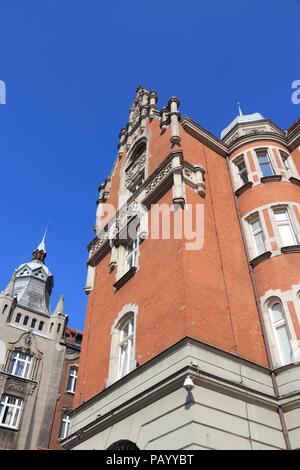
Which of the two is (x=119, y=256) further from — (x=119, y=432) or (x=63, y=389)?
(x=63, y=389)

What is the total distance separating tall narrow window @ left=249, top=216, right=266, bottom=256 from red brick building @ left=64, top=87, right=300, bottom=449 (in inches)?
1.9

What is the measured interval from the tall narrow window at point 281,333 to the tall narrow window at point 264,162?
6.86 meters

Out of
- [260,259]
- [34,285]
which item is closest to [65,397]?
[34,285]

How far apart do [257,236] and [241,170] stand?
4696 mm

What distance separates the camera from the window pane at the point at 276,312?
12.9 metres

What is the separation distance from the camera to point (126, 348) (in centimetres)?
1435

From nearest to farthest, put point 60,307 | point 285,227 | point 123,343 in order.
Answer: point 123,343 → point 285,227 → point 60,307

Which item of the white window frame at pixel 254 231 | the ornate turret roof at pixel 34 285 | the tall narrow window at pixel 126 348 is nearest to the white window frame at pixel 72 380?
the ornate turret roof at pixel 34 285

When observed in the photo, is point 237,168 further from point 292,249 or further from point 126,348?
point 126,348

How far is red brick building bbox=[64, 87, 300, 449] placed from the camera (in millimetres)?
10164

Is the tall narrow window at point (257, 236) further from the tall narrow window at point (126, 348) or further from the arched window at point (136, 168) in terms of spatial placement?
the arched window at point (136, 168)

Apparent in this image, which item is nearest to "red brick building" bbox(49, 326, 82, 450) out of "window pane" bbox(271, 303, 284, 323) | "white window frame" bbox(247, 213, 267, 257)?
"white window frame" bbox(247, 213, 267, 257)

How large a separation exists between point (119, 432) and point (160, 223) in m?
7.29

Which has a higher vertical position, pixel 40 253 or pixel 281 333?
pixel 40 253
